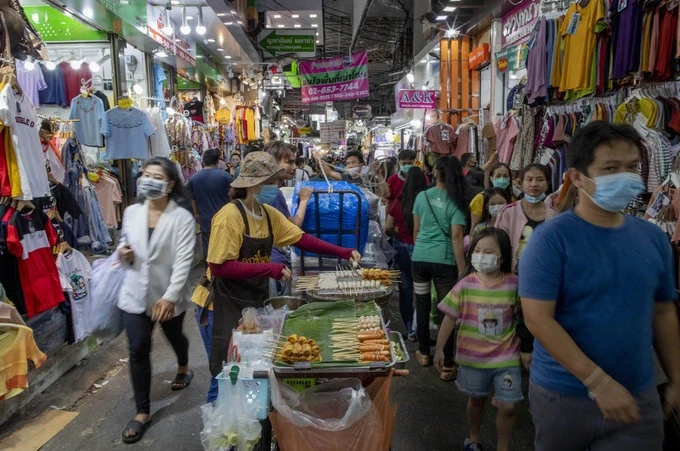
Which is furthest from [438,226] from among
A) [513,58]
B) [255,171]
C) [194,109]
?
[194,109]

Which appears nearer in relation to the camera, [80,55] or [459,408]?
[459,408]

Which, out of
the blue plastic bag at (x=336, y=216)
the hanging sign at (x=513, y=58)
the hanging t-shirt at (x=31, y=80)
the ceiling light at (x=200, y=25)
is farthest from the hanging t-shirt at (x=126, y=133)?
the hanging sign at (x=513, y=58)

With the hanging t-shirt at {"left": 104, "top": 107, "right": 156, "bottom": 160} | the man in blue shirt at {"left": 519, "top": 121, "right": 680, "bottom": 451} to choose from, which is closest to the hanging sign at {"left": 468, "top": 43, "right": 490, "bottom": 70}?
the hanging t-shirt at {"left": 104, "top": 107, "right": 156, "bottom": 160}

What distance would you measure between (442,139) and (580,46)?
4.84m

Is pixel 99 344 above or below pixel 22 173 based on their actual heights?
below

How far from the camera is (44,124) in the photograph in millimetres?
5664

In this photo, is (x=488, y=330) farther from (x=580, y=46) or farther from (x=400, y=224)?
(x=580, y=46)

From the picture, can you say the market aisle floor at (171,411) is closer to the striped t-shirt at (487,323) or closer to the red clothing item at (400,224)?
the striped t-shirt at (487,323)

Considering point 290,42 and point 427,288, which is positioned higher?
point 290,42

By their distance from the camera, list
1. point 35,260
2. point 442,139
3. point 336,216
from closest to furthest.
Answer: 1. point 336,216
2. point 35,260
3. point 442,139

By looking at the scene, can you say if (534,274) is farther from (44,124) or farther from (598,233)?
(44,124)

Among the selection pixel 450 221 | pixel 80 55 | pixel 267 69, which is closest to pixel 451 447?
pixel 450 221

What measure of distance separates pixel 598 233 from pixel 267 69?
18097 millimetres

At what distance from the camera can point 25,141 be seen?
14.4 ft
